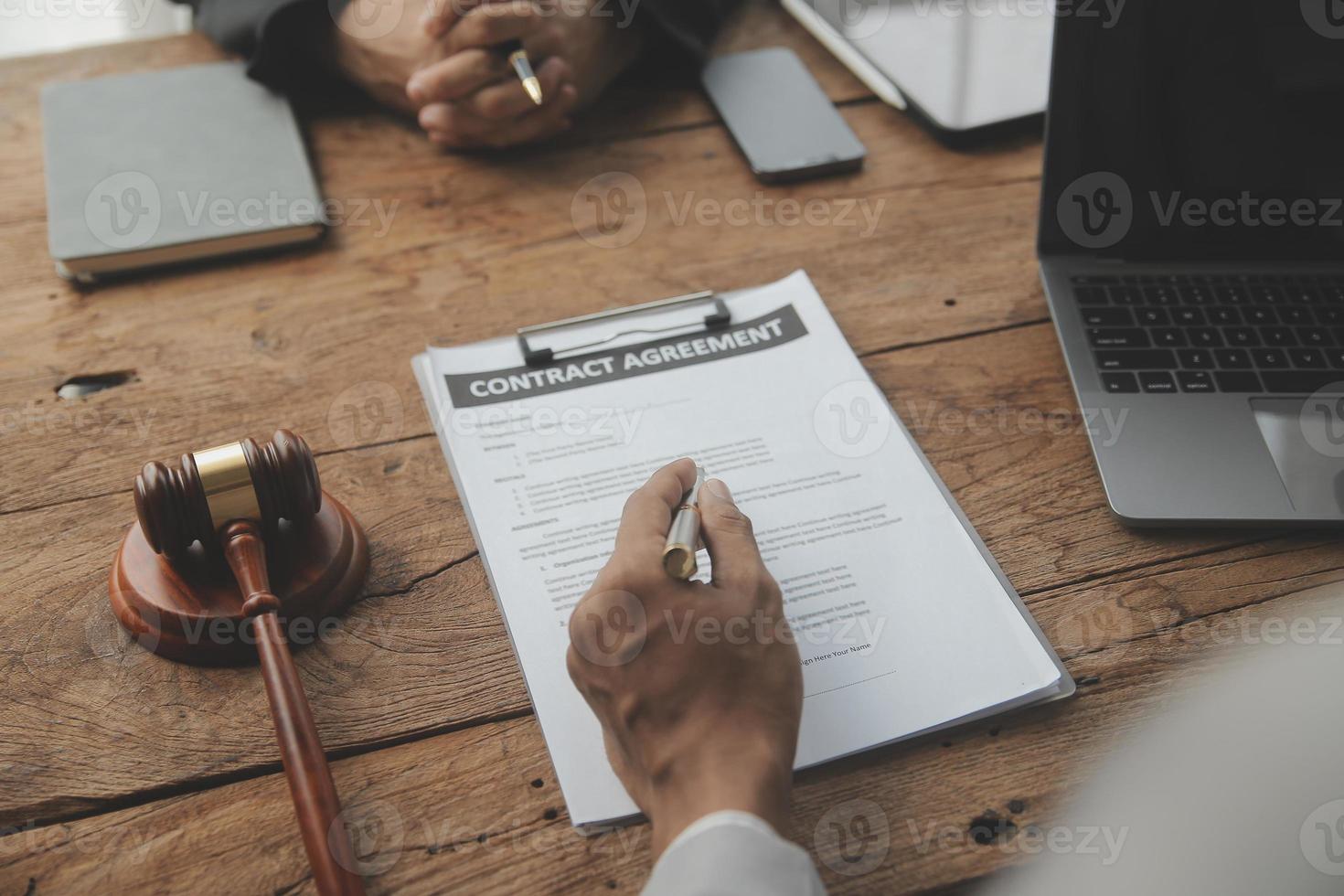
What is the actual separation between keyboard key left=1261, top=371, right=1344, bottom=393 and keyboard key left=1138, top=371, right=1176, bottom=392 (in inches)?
2.5

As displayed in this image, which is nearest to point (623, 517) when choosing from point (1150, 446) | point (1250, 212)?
point (1150, 446)

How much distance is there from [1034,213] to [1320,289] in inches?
10.1

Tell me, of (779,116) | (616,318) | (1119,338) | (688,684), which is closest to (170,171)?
(616,318)

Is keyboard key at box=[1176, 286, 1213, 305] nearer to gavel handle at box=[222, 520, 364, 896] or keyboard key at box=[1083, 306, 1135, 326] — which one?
keyboard key at box=[1083, 306, 1135, 326]

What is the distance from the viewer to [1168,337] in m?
0.76

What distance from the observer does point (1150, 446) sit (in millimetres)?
700

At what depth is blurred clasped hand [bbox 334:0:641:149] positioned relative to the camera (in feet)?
3.20

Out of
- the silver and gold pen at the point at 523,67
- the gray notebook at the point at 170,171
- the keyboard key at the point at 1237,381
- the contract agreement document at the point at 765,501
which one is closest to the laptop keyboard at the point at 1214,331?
the keyboard key at the point at 1237,381

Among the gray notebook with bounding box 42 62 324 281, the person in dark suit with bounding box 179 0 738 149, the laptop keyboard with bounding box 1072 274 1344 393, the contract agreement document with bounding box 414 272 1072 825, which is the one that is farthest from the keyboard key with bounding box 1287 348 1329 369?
the gray notebook with bounding box 42 62 324 281

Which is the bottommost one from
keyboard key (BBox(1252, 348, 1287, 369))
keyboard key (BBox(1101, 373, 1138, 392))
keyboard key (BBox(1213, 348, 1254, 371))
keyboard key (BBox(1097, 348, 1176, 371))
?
keyboard key (BBox(1101, 373, 1138, 392))

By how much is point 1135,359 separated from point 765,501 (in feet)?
1.01

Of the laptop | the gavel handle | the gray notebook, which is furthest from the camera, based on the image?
the gray notebook

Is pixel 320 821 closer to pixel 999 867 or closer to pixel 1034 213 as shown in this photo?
pixel 999 867

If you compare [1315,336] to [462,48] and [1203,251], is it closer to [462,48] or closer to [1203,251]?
[1203,251]
